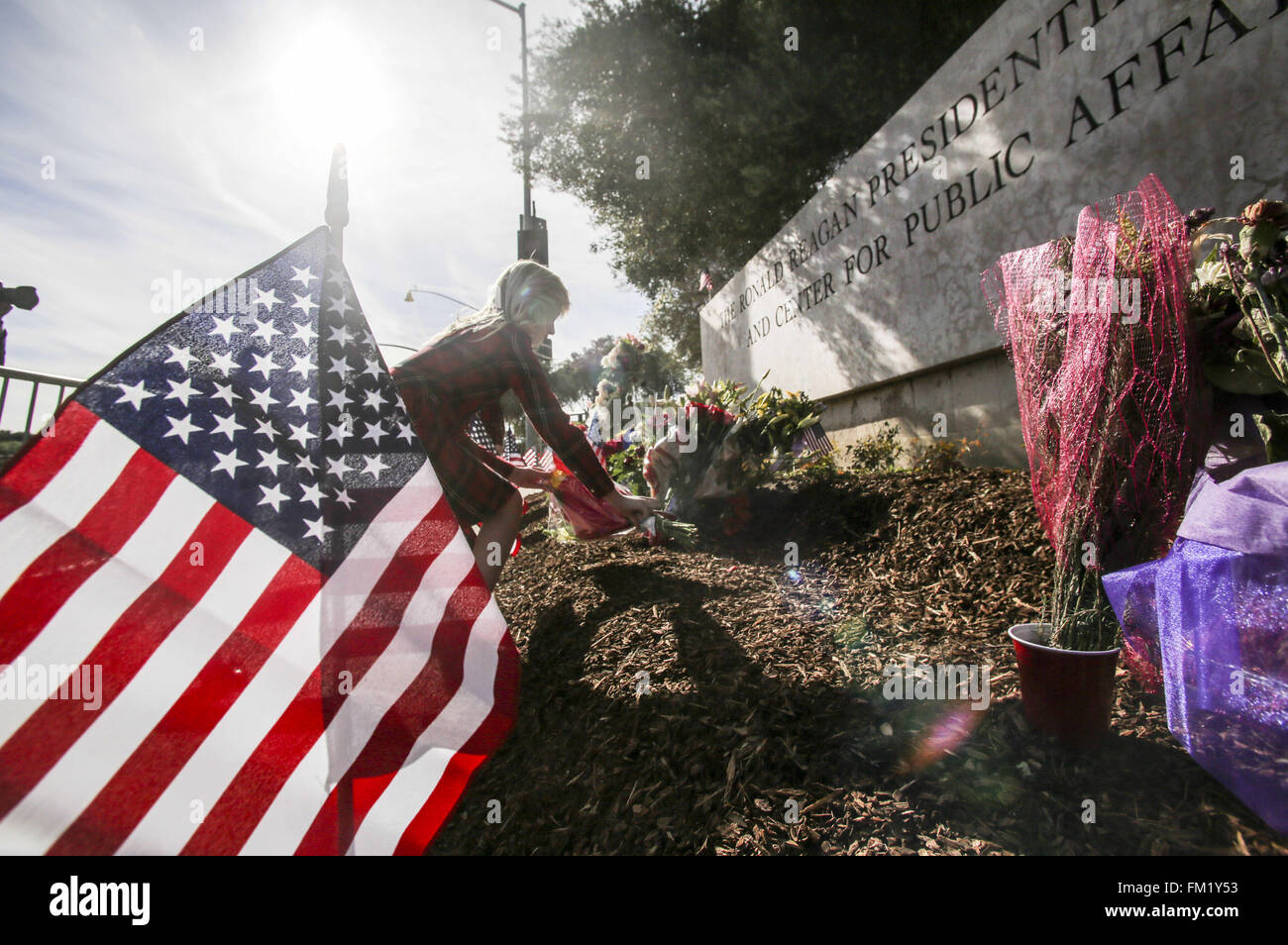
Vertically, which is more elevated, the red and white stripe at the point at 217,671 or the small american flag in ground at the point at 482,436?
the small american flag in ground at the point at 482,436

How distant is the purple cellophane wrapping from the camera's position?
1.29 metres

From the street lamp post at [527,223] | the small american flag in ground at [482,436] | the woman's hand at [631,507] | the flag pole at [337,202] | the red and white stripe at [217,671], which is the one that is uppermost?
the street lamp post at [527,223]

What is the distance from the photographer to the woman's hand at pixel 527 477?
328 cm

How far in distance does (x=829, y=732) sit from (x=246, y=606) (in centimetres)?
161

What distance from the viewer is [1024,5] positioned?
4012 mm

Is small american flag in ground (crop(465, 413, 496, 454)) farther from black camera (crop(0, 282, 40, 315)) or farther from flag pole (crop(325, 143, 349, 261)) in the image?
black camera (crop(0, 282, 40, 315))

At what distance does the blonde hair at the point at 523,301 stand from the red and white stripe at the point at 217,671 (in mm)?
1300

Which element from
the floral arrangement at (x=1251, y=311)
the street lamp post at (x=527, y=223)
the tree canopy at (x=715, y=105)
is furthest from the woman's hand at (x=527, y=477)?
the tree canopy at (x=715, y=105)

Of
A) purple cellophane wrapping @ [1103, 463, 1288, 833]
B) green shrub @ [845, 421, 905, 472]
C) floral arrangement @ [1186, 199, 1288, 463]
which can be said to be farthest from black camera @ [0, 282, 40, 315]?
green shrub @ [845, 421, 905, 472]

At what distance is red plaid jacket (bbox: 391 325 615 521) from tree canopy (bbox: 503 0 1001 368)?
9276 millimetres

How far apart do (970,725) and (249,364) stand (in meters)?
2.21

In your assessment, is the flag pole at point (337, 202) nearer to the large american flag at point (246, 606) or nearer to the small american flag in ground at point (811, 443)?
the large american flag at point (246, 606)

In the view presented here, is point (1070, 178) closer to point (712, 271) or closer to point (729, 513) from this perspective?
point (729, 513)
